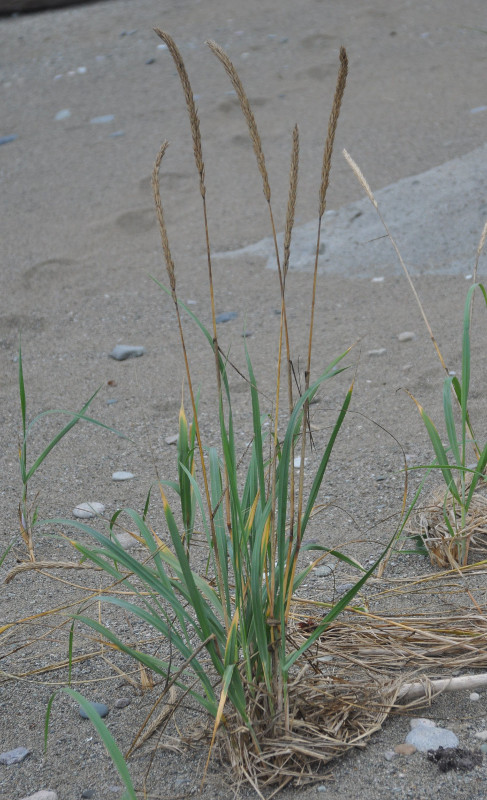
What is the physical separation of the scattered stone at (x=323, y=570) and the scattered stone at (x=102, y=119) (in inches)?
182

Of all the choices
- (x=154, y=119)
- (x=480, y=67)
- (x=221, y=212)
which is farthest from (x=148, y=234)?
(x=480, y=67)

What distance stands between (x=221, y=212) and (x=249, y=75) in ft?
6.31

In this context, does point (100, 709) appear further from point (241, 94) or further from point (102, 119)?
point (102, 119)

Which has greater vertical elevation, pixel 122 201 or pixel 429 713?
pixel 429 713

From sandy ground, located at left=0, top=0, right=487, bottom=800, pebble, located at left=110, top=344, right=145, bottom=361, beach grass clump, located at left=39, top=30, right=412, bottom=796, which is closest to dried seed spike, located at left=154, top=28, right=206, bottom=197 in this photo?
beach grass clump, located at left=39, top=30, right=412, bottom=796

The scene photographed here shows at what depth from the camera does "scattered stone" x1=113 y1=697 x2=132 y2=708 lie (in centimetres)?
144

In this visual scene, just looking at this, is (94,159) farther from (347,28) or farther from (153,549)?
(153,549)

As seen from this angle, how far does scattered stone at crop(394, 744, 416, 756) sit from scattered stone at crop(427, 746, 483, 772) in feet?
0.09

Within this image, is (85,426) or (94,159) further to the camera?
(94,159)

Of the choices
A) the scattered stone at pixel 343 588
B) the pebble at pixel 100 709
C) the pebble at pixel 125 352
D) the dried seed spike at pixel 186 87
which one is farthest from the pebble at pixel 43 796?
the pebble at pixel 125 352

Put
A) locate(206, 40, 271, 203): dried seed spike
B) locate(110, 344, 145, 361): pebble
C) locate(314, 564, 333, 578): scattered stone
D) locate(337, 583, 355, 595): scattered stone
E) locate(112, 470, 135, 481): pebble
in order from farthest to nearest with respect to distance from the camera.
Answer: locate(110, 344, 145, 361): pebble < locate(112, 470, 135, 481): pebble < locate(314, 564, 333, 578): scattered stone < locate(337, 583, 355, 595): scattered stone < locate(206, 40, 271, 203): dried seed spike

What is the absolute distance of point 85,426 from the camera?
9.21ft

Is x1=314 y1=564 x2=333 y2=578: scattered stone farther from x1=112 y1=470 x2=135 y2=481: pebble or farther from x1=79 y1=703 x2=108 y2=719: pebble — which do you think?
x1=112 y1=470 x2=135 y2=481: pebble

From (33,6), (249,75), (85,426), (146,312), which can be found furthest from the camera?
(33,6)
